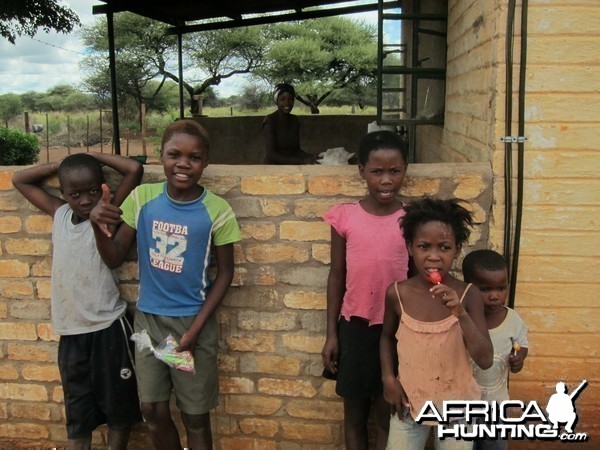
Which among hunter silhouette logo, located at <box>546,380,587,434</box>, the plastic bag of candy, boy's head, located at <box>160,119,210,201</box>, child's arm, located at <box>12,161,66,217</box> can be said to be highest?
boy's head, located at <box>160,119,210,201</box>

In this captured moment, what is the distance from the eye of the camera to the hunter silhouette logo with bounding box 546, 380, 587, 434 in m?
2.81

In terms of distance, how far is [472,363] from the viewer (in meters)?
2.47

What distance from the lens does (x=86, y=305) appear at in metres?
2.77

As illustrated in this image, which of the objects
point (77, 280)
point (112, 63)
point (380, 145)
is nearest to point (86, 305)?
point (77, 280)

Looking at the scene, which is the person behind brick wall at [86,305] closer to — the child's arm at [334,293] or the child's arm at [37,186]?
the child's arm at [37,186]

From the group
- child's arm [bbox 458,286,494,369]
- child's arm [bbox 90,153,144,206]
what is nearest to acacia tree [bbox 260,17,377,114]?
child's arm [bbox 90,153,144,206]

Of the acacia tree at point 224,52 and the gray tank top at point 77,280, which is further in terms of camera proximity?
the acacia tree at point 224,52

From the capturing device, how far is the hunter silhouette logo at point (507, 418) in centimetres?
226

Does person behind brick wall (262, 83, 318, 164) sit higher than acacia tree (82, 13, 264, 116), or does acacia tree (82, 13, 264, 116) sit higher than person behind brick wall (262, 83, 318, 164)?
acacia tree (82, 13, 264, 116)

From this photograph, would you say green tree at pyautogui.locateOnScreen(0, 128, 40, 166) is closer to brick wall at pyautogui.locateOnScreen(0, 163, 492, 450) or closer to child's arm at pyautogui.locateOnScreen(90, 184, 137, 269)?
brick wall at pyautogui.locateOnScreen(0, 163, 492, 450)

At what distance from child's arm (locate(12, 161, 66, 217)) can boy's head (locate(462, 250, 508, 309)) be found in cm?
193

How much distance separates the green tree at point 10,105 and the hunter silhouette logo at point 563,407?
149 feet

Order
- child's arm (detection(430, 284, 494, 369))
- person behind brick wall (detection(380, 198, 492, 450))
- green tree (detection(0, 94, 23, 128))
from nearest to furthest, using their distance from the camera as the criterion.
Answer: child's arm (detection(430, 284, 494, 369))
person behind brick wall (detection(380, 198, 492, 450))
green tree (detection(0, 94, 23, 128))

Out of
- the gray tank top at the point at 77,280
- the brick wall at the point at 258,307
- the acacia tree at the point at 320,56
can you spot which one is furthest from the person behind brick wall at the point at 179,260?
the acacia tree at the point at 320,56
